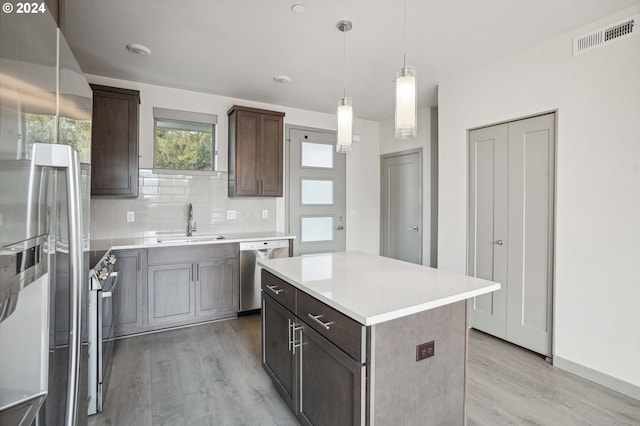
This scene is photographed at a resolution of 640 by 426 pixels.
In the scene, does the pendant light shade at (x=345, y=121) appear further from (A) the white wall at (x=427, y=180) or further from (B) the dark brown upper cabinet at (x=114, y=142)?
(A) the white wall at (x=427, y=180)

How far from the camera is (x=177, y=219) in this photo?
3.91 m

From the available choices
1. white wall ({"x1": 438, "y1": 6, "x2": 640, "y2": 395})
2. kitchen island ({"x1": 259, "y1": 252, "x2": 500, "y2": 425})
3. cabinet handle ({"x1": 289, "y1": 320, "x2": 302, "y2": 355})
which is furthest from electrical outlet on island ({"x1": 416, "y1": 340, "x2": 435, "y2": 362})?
white wall ({"x1": 438, "y1": 6, "x2": 640, "y2": 395})

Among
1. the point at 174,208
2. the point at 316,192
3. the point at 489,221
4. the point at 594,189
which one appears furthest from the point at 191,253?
the point at 594,189

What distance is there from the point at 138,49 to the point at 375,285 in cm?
295

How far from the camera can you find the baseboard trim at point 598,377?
89.7 inches

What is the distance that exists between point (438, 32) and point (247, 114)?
2.32 metres

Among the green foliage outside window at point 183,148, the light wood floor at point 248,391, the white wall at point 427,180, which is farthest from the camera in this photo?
the white wall at point 427,180

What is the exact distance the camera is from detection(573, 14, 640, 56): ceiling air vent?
2.27 meters

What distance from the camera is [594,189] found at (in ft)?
8.15

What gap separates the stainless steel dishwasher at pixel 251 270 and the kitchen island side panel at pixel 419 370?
8.44ft

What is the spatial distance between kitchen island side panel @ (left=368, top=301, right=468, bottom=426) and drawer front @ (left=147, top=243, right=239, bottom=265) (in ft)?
8.57

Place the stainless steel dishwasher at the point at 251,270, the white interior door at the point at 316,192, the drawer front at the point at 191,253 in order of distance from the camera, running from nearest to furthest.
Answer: the drawer front at the point at 191,253 → the stainless steel dishwasher at the point at 251,270 → the white interior door at the point at 316,192

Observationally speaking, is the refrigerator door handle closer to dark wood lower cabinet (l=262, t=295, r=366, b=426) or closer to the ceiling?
dark wood lower cabinet (l=262, t=295, r=366, b=426)

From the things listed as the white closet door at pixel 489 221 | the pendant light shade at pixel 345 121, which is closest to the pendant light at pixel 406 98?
the pendant light shade at pixel 345 121
